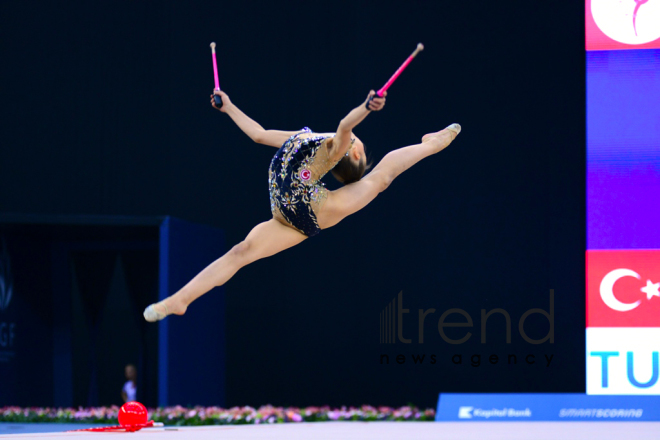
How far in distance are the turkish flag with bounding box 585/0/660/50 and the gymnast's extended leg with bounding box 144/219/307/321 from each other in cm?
402

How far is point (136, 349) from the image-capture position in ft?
23.9

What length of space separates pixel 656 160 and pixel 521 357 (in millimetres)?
1979

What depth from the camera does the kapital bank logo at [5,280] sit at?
6414mm

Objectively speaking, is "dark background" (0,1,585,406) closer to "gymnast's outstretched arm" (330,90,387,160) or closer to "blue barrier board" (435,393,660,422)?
"blue barrier board" (435,393,660,422)

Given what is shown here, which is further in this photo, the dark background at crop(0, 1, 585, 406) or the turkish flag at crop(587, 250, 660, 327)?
the dark background at crop(0, 1, 585, 406)

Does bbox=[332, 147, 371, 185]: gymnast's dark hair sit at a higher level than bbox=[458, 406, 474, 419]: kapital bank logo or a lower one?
higher

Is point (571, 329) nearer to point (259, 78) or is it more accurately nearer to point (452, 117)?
point (452, 117)

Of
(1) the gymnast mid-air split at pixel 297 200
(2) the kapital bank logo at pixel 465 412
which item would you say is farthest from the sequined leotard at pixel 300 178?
(2) the kapital bank logo at pixel 465 412

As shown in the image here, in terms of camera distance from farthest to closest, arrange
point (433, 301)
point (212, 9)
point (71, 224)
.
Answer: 1. point (212, 9)
2. point (433, 301)
3. point (71, 224)

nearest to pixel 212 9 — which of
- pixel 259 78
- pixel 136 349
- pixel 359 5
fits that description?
pixel 259 78

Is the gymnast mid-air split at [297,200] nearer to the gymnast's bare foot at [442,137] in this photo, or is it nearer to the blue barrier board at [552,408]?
the gymnast's bare foot at [442,137]

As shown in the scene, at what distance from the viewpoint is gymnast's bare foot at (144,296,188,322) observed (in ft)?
11.4

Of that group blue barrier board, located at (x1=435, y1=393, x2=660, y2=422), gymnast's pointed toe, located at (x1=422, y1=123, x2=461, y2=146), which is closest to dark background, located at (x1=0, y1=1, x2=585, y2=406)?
blue barrier board, located at (x1=435, y1=393, x2=660, y2=422)

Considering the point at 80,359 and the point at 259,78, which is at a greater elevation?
the point at 259,78
